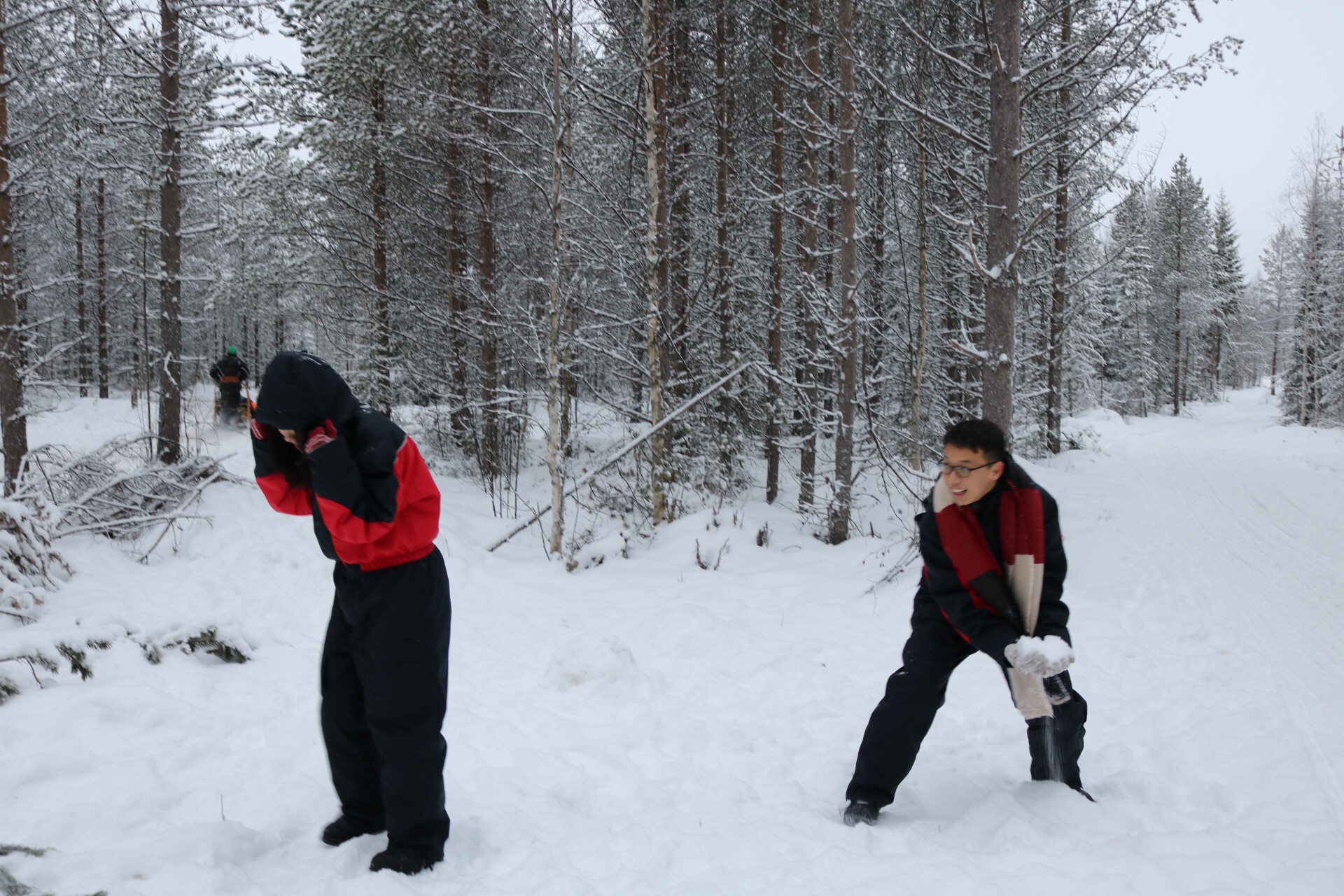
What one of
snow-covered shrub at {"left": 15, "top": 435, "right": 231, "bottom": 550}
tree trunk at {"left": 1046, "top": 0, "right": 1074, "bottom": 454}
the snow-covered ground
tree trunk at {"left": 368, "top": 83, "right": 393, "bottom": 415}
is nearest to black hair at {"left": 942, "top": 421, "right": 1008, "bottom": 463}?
the snow-covered ground

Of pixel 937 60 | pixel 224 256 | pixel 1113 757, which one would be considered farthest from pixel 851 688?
pixel 224 256

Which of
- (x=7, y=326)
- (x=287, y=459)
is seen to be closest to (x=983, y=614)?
(x=287, y=459)

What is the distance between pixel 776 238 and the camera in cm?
1180

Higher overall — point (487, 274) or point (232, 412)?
point (487, 274)

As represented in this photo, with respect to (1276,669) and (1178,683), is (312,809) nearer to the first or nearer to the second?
(1178,683)

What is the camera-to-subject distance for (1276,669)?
200 inches

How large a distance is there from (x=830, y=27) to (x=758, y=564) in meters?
7.10

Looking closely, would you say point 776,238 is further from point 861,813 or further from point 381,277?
point 861,813

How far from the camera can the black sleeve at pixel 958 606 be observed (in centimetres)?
276

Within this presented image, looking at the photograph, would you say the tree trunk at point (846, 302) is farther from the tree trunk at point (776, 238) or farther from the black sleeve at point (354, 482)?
the black sleeve at point (354, 482)

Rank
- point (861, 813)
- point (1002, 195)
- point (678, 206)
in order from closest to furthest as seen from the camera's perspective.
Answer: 1. point (861, 813)
2. point (1002, 195)
3. point (678, 206)

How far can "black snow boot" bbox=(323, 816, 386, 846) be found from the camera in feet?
8.89

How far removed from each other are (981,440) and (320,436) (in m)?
2.28

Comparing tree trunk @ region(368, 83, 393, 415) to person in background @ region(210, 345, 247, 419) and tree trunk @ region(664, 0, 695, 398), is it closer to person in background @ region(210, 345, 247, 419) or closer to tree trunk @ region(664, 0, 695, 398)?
person in background @ region(210, 345, 247, 419)
